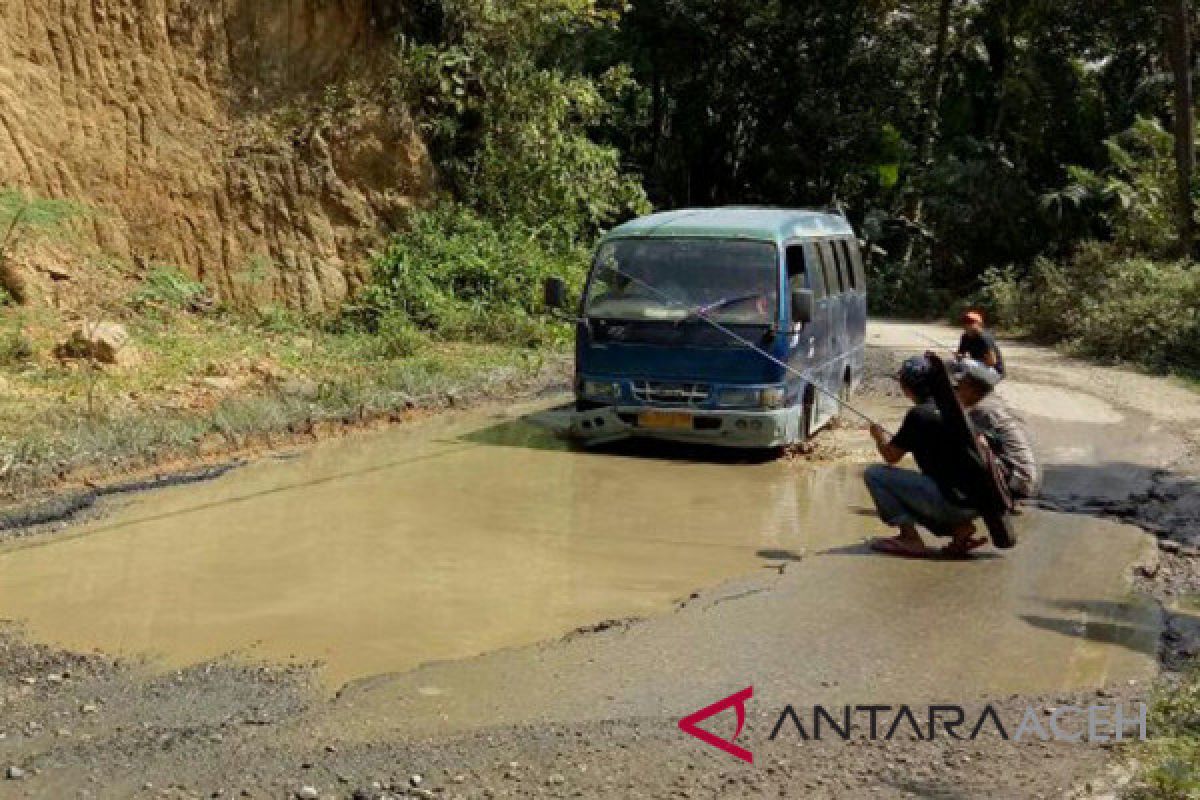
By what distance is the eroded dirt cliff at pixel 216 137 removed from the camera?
1528cm

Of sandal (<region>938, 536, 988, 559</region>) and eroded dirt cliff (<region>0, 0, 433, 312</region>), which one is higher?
eroded dirt cliff (<region>0, 0, 433, 312</region>)

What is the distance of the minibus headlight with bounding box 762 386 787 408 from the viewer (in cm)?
1092

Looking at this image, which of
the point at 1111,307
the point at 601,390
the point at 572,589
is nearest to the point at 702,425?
the point at 601,390

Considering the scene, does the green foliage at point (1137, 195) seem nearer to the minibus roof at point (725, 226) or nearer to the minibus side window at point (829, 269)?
the minibus side window at point (829, 269)

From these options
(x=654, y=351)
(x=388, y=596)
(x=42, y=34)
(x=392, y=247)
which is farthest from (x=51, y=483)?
(x=392, y=247)

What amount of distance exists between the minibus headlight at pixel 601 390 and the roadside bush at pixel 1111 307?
32.2ft


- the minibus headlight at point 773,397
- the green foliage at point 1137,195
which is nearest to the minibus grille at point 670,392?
the minibus headlight at point 773,397

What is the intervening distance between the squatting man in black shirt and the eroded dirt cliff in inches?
397

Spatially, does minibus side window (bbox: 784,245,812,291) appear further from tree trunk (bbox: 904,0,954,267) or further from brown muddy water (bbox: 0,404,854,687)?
tree trunk (bbox: 904,0,954,267)

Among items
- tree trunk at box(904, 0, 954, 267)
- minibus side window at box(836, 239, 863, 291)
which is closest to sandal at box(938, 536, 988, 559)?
minibus side window at box(836, 239, 863, 291)

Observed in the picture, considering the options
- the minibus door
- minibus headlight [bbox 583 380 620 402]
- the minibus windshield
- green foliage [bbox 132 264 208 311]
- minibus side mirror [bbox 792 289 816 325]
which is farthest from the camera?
green foliage [bbox 132 264 208 311]

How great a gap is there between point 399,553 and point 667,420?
3451mm

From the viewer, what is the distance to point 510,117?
2006 centimetres

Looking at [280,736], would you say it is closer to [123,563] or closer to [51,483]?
[123,563]
